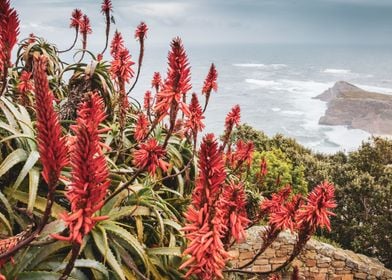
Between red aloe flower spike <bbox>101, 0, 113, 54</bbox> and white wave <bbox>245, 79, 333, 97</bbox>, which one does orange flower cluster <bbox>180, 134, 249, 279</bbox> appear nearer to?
red aloe flower spike <bbox>101, 0, 113, 54</bbox>

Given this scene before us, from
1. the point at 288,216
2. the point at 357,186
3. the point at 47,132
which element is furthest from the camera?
the point at 357,186

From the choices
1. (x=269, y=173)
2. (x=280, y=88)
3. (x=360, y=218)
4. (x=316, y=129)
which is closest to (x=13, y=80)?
(x=269, y=173)

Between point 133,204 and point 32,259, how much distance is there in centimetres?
79

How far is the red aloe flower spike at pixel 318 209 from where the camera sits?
8.31ft

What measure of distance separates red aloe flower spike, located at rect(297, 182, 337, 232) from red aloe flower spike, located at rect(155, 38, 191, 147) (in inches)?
36.2

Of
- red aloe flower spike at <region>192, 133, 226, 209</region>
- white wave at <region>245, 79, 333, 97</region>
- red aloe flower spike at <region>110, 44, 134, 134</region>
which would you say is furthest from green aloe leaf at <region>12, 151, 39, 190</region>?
white wave at <region>245, 79, 333, 97</region>

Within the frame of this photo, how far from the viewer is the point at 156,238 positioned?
118 inches

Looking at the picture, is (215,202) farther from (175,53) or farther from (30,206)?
(30,206)

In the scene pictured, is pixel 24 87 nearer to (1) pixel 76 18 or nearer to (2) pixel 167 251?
(1) pixel 76 18

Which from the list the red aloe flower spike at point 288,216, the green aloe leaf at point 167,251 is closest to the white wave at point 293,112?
the red aloe flower spike at point 288,216

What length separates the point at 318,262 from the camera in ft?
46.6

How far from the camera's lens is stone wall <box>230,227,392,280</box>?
44.4ft

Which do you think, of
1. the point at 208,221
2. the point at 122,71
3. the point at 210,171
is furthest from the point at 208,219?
the point at 122,71

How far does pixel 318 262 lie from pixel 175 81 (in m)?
13.2
